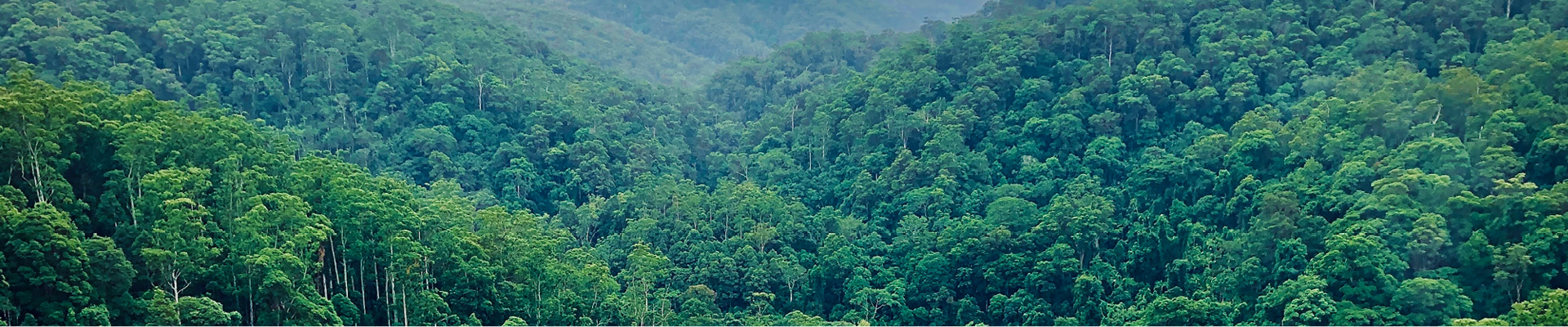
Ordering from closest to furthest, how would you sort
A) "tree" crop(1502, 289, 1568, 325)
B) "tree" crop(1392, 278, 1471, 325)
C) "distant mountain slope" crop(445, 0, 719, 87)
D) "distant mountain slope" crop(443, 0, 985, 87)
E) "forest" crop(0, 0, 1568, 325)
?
"tree" crop(1502, 289, 1568, 325) < "forest" crop(0, 0, 1568, 325) < "tree" crop(1392, 278, 1471, 325) < "distant mountain slope" crop(445, 0, 719, 87) < "distant mountain slope" crop(443, 0, 985, 87)

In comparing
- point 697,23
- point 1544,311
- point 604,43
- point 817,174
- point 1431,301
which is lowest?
point 697,23

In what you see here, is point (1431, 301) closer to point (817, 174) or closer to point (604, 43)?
point (817, 174)

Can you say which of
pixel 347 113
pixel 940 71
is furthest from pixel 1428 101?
pixel 347 113

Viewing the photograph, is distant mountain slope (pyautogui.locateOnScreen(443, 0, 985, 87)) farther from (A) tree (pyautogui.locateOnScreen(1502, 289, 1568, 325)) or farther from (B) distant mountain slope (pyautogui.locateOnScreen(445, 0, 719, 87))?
(A) tree (pyautogui.locateOnScreen(1502, 289, 1568, 325))

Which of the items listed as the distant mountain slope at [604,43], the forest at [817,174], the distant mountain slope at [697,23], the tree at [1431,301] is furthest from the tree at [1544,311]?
the distant mountain slope at [697,23]

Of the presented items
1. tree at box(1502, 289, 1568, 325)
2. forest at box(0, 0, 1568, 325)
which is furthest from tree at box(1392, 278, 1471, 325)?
tree at box(1502, 289, 1568, 325)

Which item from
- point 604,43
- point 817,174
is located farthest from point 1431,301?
point 604,43

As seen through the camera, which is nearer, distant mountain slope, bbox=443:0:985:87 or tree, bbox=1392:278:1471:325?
tree, bbox=1392:278:1471:325

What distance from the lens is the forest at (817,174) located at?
46.9 ft

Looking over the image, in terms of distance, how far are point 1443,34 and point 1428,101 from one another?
4.01 m

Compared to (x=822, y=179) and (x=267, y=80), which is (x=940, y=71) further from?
(x=267, y=80)

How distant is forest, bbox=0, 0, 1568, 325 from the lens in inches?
563

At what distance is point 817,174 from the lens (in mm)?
26016

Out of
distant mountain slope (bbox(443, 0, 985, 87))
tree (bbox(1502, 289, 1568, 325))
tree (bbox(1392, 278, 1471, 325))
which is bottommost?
distant mountain slope (bbox(443, 0, 985, 87))
